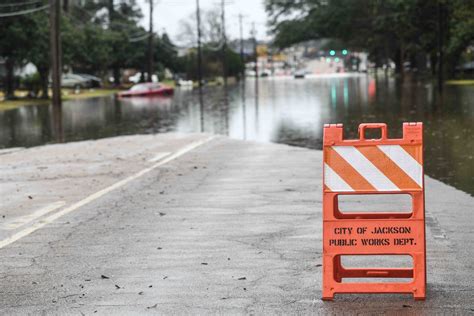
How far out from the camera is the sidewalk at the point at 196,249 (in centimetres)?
673

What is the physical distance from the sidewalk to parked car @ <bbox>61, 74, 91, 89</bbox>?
2864 inches

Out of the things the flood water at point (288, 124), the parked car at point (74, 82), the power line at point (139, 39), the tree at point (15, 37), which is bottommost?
the flood water at point (288, 124)

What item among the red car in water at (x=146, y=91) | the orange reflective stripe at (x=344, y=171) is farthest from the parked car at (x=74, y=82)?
the orange reflective stripe at (x=344, y=171)

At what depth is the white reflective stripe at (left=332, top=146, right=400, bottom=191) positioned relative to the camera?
666 centimetres

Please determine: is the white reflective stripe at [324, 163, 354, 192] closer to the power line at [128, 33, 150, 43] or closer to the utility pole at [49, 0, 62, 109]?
the utility pole at [49, 0, 62, 109]

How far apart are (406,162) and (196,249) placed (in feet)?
8.83

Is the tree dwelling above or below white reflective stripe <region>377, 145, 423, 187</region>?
→ above

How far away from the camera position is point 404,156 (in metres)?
6.63

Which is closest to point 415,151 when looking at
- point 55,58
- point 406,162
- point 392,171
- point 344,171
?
point 406,162

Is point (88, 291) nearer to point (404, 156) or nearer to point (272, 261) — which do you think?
point (272, 261)

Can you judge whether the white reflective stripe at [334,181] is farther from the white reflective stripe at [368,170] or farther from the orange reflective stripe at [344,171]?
the white reflective stripe at [368,170]

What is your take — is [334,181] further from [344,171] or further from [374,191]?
[374,191]

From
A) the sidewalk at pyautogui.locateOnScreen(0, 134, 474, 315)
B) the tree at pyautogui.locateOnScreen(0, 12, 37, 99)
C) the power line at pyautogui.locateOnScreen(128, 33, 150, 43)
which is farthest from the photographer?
the power line at pyautogui.locateOnScreen(128, 33, 150, 43)

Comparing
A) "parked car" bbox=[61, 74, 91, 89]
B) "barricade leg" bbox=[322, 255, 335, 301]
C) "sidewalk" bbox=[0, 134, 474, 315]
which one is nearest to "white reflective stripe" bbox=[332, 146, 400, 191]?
"barricade leg" bbox=[322, 255, 335, 301]
